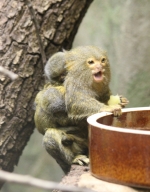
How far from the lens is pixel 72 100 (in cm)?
287

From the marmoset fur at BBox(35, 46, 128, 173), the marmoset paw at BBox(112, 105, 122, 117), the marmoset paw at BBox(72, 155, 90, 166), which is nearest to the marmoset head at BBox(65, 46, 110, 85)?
the marmoset fur at BBox(35, 46, 128, 173)

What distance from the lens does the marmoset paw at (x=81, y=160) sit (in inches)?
111

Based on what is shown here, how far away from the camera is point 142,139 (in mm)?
1909

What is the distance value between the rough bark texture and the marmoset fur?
34 cm

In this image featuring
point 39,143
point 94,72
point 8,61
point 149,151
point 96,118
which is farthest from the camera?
point 39,143

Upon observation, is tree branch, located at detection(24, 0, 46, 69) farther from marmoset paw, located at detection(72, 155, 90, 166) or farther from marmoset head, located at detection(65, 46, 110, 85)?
marmoset paw, located at detection(72, 155, 90, 166)

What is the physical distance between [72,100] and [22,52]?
0.81m

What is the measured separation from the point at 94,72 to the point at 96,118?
61cm

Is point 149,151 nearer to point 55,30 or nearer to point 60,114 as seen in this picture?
point 60,114

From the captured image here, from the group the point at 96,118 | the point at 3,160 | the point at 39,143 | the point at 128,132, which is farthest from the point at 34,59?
the point at 39,143

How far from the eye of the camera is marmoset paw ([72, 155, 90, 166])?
2.81 metres

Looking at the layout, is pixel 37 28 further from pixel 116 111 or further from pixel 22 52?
pixel 116 111

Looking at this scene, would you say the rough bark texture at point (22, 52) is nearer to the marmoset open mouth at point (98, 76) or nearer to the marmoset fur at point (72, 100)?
the marmoset fur at point (72, 100)

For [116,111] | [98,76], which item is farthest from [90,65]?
[116,111]
